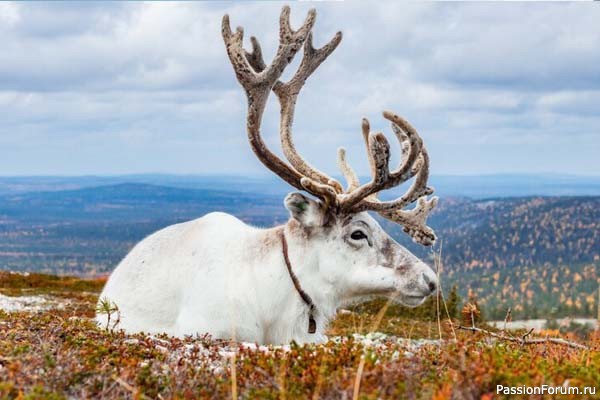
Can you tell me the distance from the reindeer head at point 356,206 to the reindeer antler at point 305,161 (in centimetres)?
1

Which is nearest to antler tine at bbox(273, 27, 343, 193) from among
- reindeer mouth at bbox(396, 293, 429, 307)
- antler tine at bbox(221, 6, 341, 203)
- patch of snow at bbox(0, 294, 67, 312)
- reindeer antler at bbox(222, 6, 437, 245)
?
reindeer antler at bbox(222, 6, 437, 245)

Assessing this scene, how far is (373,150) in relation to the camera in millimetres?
7953

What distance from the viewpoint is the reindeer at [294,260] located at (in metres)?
8.27

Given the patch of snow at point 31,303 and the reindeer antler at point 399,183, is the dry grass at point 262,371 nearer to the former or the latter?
the reindeer antler at point 399,183

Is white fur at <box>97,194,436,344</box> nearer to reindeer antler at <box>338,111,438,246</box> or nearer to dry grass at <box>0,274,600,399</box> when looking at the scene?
reindeer antler at <box>338,111,438,246</box>

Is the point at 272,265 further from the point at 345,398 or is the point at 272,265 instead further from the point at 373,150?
the point at 345,398

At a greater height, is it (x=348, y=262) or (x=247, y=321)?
(x=348, y=262)

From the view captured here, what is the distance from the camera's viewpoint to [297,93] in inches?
393

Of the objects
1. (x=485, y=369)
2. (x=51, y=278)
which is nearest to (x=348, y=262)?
(x=485, y=369)

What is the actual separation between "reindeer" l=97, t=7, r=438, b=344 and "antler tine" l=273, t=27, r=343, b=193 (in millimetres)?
42

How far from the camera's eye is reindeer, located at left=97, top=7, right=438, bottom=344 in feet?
27.1

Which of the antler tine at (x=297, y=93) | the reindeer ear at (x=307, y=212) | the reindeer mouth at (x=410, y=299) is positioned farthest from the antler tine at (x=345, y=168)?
the reindeer mouth at (x=410, y=299)

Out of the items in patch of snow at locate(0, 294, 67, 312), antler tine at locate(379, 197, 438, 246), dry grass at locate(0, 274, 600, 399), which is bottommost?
patch of snow at locate(0, 294, 67, 312)

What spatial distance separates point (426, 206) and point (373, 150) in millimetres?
1571
